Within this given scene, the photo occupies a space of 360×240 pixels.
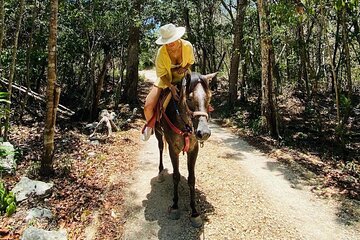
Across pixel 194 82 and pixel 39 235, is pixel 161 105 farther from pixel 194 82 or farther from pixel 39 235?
pixel 39 235

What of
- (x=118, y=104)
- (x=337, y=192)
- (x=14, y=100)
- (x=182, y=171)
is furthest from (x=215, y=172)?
(x=118, y=104)

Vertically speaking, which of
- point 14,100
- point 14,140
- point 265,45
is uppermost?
point 265,45

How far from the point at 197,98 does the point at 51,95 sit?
3623 mm

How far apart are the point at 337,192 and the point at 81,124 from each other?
403 inches

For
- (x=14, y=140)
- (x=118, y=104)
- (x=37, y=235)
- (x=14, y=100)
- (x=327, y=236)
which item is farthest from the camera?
(x=118, y=104)

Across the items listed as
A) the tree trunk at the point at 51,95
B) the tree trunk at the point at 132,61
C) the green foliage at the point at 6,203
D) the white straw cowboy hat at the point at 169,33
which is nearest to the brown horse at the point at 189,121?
the white straw cowboy hat at the point at 169,33

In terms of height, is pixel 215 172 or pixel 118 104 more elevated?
pixel 118 104

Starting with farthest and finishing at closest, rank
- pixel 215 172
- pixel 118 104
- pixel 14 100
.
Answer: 1. pixel 118 104
2. pixel 14 100
3. pixel 215 172

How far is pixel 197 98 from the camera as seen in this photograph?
4781 millimetres

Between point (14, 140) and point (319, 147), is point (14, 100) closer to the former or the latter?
point (14, 140)

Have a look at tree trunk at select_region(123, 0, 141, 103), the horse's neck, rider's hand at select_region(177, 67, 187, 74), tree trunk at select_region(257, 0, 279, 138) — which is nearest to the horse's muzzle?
the horse's neck

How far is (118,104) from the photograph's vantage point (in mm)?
18016

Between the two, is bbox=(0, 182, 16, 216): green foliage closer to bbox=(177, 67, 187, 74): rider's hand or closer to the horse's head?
the horse's head

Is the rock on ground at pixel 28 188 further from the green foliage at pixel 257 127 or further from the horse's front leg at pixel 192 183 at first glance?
the green foliage at pixel 257 127
